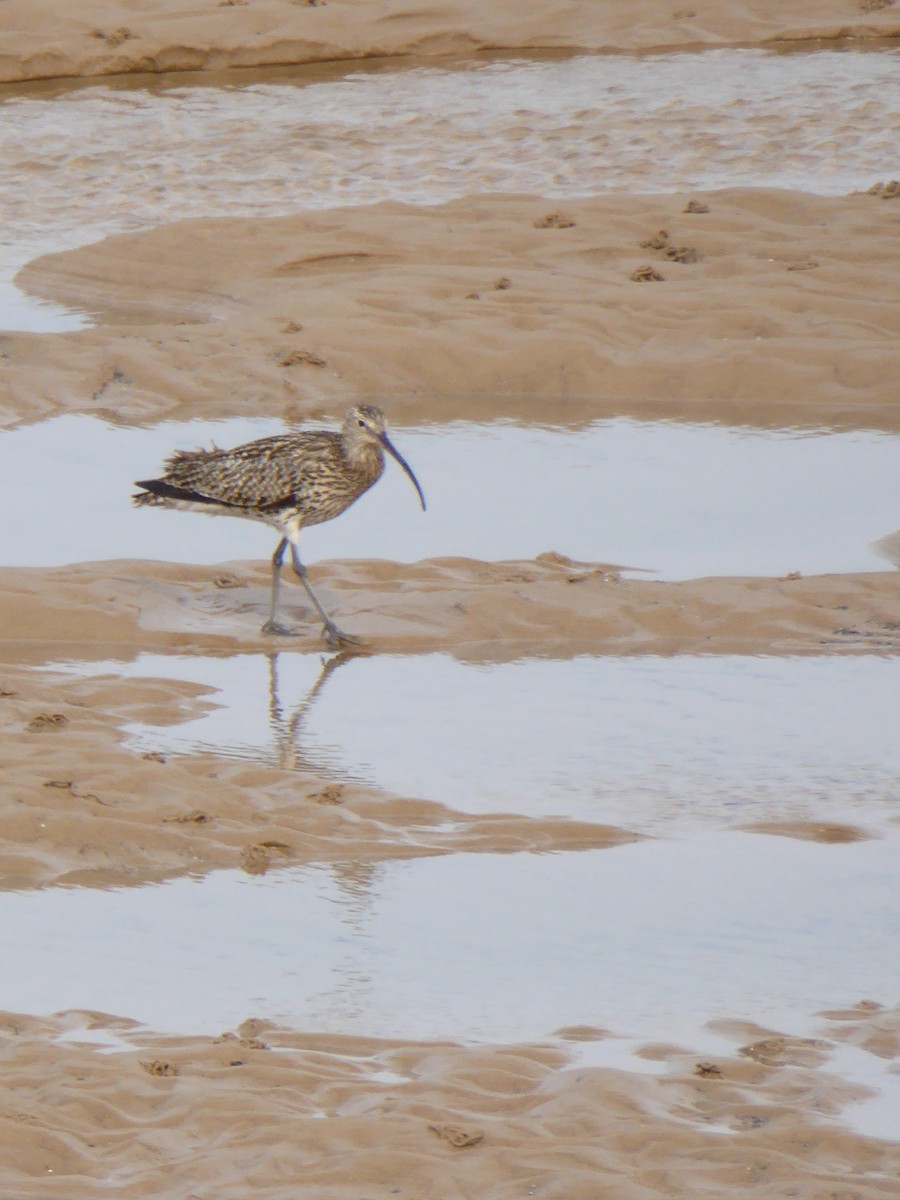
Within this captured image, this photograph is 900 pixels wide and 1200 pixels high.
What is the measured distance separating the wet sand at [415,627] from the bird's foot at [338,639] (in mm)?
121

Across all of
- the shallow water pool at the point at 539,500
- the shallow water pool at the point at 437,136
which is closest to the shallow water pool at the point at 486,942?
the shallow water pool at the point at 539,500

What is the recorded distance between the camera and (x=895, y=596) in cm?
971

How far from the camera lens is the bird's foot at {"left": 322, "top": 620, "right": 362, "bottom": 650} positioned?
9344 millimetres

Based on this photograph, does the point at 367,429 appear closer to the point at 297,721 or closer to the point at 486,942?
the point at 297,721

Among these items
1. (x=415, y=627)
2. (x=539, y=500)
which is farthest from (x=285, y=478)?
(x=539, y=500)

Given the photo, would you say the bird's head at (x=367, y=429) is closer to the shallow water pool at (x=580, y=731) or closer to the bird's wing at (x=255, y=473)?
the bird's wing at (x=255, y=473)

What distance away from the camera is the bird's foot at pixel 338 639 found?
934cm

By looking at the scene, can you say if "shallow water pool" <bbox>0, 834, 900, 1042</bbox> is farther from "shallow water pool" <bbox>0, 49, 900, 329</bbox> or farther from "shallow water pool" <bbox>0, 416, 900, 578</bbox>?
"shallow water pool" <bbox>0, 49, 900, 329</bbox>

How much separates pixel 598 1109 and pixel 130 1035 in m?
1.32

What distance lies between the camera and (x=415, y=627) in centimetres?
945

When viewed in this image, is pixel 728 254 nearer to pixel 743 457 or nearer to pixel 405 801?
pixel 743 457

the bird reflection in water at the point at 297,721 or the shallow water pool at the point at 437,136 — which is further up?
the shallow water pool at the point at 437,136

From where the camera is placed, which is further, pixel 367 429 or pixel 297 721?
pixel 367 429

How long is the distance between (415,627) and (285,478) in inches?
37.6
